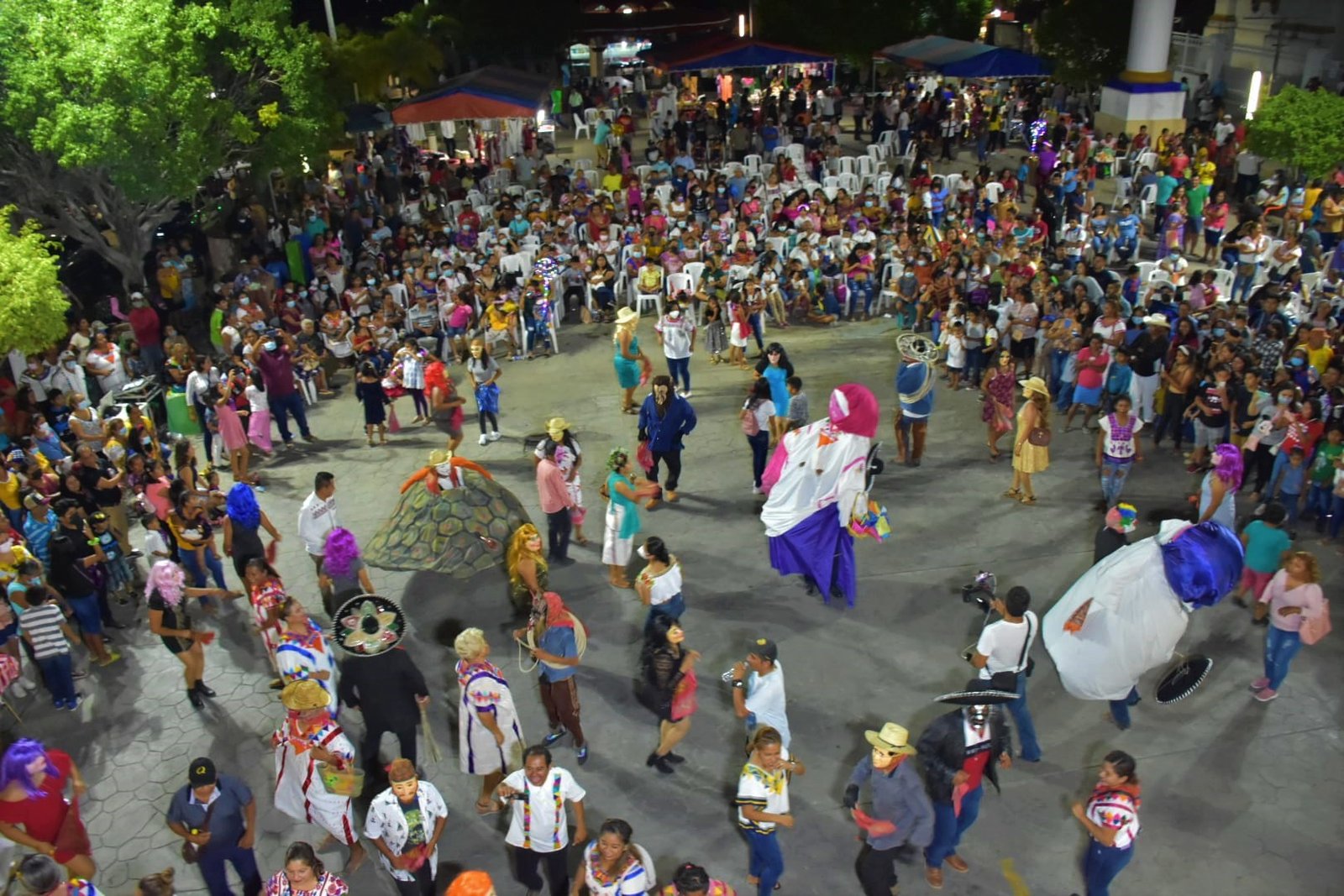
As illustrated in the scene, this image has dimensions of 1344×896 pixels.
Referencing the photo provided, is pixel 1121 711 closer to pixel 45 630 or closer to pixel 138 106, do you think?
pixel 45 630

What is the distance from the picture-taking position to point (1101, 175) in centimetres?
1859

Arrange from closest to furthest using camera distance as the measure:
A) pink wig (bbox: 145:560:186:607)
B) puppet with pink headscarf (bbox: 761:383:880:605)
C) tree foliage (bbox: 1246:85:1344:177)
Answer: pink wig (bbox: 145:560:186:607), puppet with pink headscarf (bbox: 761:383:880:605), tree foliage (bbox: 1246:85:1344:177)

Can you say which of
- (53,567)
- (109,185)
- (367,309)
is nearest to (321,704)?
(53,567)

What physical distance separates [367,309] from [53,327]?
3723mm

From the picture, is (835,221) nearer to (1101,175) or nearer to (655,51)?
(1101,175)

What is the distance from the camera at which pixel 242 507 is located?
26.4 ft

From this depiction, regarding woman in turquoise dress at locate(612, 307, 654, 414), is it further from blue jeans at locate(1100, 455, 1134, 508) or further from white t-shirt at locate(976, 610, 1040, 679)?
white t-shirt at locate(976, 610, 1040, 679)

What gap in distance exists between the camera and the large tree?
12312mm

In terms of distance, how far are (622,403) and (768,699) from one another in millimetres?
6559

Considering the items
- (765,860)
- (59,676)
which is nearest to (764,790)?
(765,860)

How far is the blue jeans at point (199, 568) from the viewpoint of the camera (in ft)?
27.2

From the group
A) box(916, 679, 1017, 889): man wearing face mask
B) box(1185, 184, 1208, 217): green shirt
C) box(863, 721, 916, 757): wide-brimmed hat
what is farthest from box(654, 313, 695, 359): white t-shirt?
box(1185, 184, 1208, 217): green shirt

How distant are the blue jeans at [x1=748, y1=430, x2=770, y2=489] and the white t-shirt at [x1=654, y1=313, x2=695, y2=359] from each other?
2163 millimetres

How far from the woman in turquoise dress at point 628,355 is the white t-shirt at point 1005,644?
18.4ft
